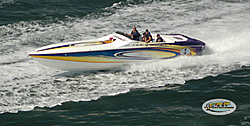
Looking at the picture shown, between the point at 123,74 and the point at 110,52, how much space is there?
103cm

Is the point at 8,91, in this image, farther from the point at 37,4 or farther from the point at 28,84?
the point at 37,4

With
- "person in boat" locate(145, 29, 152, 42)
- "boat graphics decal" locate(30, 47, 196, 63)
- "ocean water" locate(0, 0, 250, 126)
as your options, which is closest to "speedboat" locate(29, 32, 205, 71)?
"boat graphics decal" locate(30, 47, 196, 63)

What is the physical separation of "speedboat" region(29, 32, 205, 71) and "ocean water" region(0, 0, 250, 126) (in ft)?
1.13

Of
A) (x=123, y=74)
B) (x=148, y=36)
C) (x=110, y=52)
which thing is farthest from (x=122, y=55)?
(x=148, y=36)

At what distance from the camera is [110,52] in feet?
37.4

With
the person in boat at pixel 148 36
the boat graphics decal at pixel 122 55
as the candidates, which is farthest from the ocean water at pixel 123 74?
the person in boat at pixel 148 36

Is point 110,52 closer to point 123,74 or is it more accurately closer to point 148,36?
point 123,74

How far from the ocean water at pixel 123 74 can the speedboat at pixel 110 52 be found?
1.13 ft

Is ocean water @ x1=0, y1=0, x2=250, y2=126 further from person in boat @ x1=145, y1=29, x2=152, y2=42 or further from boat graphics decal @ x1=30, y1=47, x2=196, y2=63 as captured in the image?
person in boat @ x1=145, y1=29, x2=152, y2=42

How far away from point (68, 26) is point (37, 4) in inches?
172

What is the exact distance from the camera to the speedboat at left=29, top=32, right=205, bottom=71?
1101 centimetres

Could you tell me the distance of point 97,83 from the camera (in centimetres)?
1088

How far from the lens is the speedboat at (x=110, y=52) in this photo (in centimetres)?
1101

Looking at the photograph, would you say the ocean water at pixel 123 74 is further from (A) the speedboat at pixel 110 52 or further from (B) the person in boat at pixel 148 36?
(B) the person in boat at pixel 148 36
